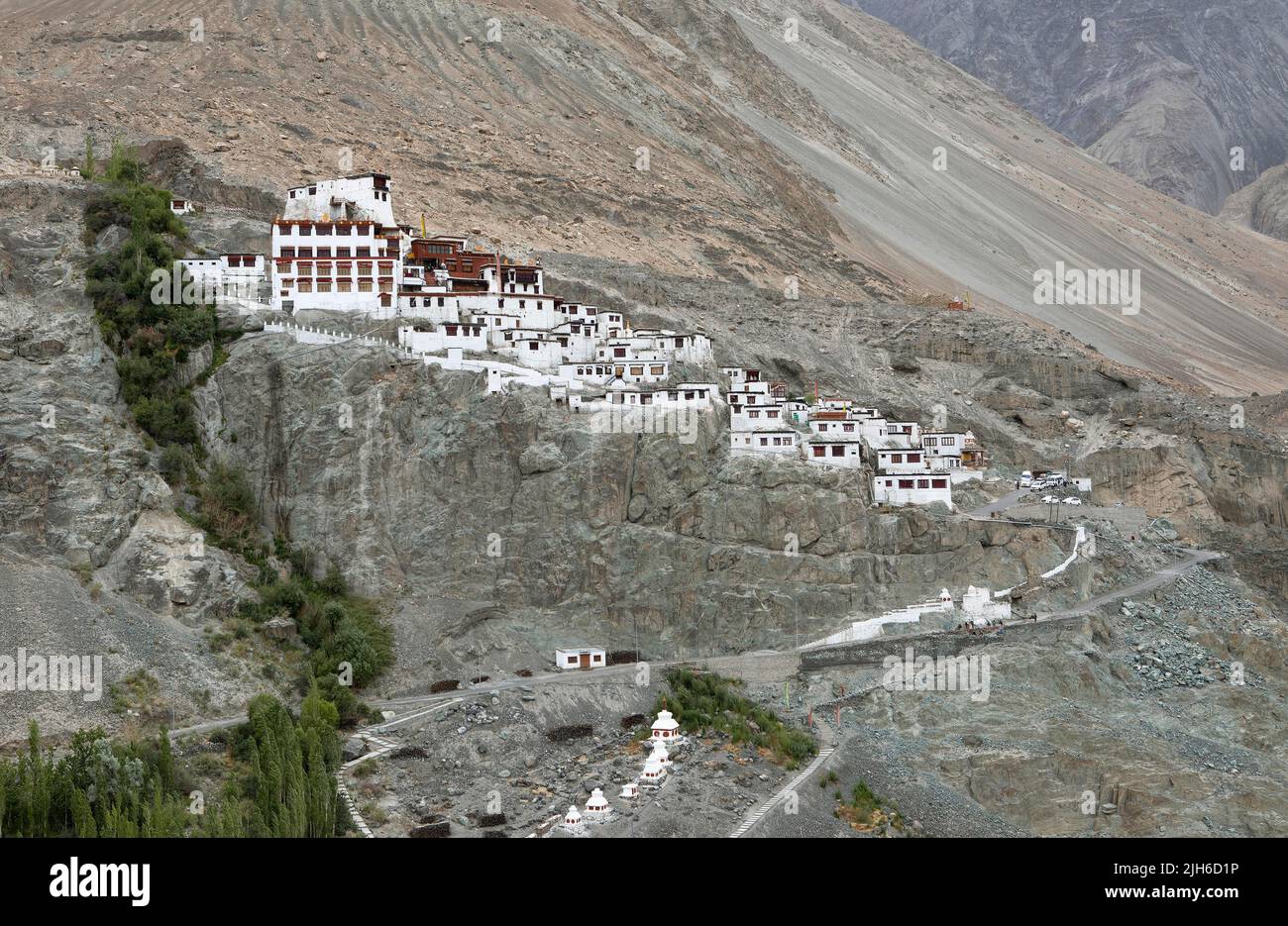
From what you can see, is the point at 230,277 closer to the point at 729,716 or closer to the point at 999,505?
the point at 729,716

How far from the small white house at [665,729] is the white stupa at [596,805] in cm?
585

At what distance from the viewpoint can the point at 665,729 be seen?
166 ft

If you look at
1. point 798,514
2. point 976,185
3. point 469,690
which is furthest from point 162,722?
point 976,185

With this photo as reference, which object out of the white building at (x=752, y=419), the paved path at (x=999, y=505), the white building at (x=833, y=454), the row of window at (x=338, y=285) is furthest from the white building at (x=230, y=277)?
the paved path at (x=999, y=505)

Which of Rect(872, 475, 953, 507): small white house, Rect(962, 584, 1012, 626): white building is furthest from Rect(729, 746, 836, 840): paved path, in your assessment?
Rect(872, 475, 953, 507): small white house

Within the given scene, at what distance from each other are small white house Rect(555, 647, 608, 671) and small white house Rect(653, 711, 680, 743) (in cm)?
634

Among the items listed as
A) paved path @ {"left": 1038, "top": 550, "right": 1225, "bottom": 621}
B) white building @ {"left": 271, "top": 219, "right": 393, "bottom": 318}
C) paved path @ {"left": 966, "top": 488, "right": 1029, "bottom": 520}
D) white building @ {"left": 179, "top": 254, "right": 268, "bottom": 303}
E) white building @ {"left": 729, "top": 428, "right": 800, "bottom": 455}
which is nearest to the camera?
paved path @ {"left": 1038, "top": 550, "right": 1225, "bottom": 621}

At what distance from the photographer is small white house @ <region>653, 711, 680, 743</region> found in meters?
50.3

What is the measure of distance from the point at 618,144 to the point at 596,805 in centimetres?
7803

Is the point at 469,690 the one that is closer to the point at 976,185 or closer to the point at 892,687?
the point at 892,687

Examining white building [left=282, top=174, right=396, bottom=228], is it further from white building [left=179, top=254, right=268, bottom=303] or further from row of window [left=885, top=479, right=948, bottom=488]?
row of window [left=885, top=479, right=948, bottom=488]

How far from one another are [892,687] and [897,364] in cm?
3749

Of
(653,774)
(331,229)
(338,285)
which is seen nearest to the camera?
(653,774)

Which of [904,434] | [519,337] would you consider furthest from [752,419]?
[519,337]
